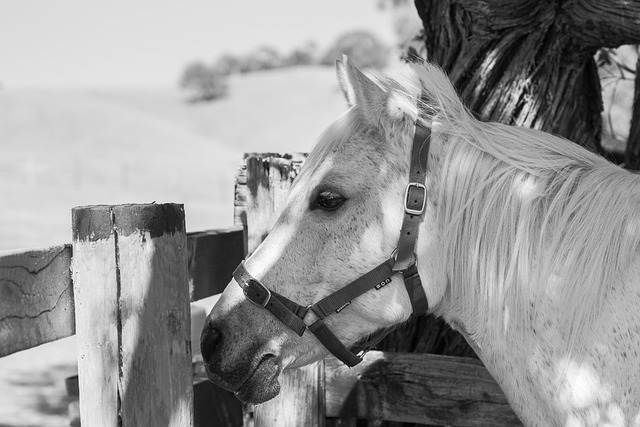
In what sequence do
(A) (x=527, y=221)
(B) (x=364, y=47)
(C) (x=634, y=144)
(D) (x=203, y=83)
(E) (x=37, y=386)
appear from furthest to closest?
(B) (x=364, y=47), (D) (x=203, y=83), (E) (x=37, y=386), (C) (x=634, y=144), (A) (x=527, y=221)

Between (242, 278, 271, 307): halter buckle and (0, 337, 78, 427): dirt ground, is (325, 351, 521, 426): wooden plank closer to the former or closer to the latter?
(242, 278, 271, 307): halter buckle

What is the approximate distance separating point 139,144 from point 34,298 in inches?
1880

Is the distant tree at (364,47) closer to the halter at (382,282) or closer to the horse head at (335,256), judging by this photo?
the horse head at (335,256)

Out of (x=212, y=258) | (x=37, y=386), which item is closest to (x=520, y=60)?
(x=212, y=258)

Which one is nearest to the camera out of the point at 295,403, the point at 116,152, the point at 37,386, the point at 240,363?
the point at 240,363

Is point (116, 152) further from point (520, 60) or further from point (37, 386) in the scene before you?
point (520, 60)

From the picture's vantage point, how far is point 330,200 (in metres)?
2.20

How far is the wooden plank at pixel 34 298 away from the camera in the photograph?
1.84 metres

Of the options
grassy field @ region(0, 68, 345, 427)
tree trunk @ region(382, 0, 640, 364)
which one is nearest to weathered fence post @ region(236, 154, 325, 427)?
tree trunk @ region(382, 0, 640, 364)

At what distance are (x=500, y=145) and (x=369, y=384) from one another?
1293 mm

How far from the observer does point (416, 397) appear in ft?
9.41

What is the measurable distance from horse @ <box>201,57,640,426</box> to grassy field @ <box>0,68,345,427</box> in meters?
4.07

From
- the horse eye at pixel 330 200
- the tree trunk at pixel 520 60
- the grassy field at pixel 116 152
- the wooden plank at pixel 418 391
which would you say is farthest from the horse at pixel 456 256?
the grassy field at pixel 116 152

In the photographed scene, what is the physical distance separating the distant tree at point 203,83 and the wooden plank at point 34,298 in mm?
81587
